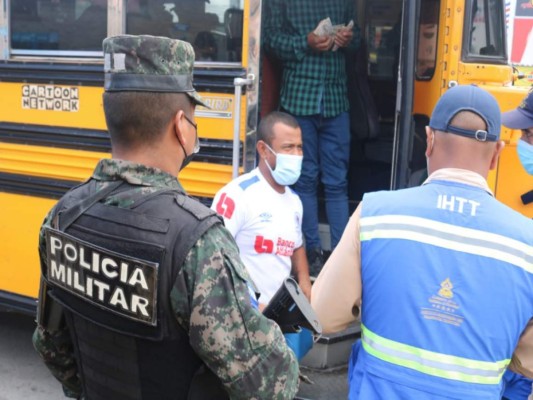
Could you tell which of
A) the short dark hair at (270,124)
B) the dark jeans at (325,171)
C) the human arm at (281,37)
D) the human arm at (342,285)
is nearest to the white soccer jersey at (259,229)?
the short dark hair at (270,124)

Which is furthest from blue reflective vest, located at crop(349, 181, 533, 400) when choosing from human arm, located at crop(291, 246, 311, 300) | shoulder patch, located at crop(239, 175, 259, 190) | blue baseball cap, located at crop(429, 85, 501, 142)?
human arm, located at crop(291, 246, 311, 300)

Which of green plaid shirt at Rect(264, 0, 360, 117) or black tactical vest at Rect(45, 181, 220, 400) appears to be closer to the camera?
black tactical vest at Rect(45, 181, 220, 400)

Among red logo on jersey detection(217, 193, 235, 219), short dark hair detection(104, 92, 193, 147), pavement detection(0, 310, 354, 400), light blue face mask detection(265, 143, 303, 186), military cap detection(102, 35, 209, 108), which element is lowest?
pavement detection(0, 310, 354, 400)

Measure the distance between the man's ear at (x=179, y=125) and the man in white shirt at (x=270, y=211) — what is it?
4.23 ft

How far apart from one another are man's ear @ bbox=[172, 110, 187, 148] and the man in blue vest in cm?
53

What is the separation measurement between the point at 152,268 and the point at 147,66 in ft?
1.48

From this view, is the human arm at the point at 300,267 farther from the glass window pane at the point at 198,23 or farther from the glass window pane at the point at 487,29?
the glass window pane at the point at 487,29

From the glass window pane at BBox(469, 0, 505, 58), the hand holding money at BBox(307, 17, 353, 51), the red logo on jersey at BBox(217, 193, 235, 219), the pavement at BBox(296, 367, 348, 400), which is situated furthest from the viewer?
the hand holding money at BBox(307, 17, 353, 51)

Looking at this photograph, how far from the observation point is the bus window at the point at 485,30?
328 centimetres

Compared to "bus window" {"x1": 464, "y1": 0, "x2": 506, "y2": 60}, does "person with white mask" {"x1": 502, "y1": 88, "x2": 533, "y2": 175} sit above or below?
below

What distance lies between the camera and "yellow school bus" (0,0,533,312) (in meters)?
3.11

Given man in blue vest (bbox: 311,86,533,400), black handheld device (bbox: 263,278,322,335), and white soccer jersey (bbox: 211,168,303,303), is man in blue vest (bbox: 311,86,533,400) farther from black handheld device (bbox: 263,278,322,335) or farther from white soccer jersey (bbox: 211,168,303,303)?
white soccer jersey (bbox: 211,168,303,303)

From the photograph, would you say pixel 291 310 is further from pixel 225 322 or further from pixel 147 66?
pixel 147 66

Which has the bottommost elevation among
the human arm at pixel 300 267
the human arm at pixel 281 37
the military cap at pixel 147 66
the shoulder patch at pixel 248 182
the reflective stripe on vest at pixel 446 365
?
the human arm at pixel 300 267
